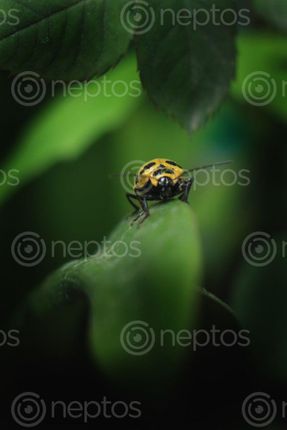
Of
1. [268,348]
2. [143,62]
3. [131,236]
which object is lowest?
[268,348]

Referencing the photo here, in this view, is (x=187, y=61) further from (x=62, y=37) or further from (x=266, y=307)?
(x=266, y=307)

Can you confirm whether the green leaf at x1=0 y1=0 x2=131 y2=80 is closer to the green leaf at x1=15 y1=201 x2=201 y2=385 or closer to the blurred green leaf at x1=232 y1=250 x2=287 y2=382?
the green leaf at x1=15 y1=201 x2=201 y2=385

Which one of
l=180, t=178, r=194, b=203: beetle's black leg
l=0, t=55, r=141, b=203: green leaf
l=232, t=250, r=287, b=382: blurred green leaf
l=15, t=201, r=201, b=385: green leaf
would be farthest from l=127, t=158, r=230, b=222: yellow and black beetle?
l=0, t=55, r=141, b=203: green leaf

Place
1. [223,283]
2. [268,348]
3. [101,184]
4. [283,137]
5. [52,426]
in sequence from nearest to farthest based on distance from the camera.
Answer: [52,426] → [268,348] → [223,283] → [283,137] → [101,184]

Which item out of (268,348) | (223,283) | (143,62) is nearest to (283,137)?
(223,283)

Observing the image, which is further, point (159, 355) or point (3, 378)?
point (3, 378)

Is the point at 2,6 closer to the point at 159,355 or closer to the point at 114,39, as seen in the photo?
the point at 114,39
